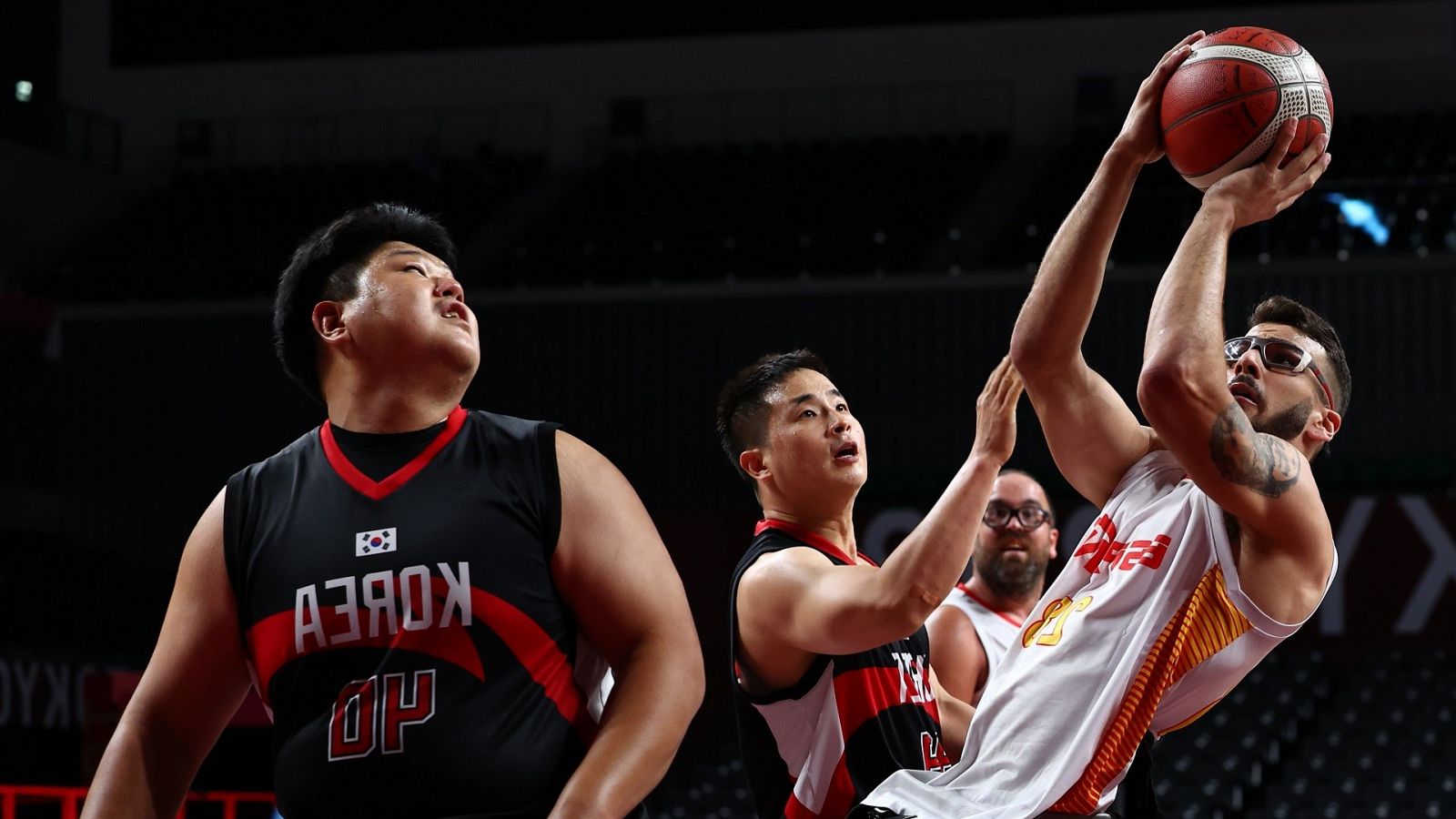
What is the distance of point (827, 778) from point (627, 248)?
12537mm

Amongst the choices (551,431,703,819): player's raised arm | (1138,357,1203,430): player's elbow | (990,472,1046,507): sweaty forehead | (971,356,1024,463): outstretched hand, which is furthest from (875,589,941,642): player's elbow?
(990,472,1046,507): sweaty forehead

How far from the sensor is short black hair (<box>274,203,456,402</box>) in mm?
2553

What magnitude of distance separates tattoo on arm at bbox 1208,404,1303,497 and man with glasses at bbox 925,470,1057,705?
2.21m

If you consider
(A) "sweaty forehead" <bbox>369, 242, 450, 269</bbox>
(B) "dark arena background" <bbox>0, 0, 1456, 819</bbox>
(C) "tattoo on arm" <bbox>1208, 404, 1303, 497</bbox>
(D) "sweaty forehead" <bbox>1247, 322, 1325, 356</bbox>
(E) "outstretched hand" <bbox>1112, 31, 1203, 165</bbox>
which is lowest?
(B) "dark arena background" <bbox>0, 0, 1456, 819</bbox>

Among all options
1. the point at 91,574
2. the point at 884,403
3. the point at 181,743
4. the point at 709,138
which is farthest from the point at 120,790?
the point at 709,138

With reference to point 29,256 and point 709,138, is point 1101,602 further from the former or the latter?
point 29,256

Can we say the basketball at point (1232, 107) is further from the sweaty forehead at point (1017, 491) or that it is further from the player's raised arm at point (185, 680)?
the sweaty forehead at point (1017, 491)

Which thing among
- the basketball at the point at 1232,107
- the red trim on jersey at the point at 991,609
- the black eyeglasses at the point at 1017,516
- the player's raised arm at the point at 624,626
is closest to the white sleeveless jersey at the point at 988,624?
the red trim on jersey at the point at 991,609

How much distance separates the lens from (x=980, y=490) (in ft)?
10.8

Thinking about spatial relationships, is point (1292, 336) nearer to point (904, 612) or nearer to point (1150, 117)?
point (1150, 117)

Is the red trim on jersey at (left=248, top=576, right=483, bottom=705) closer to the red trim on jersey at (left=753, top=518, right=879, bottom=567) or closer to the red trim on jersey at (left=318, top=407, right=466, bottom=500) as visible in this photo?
the red trim on jersey at (left=318, top=407, right=466, bottom=500)

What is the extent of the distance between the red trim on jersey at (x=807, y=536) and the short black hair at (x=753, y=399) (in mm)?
157

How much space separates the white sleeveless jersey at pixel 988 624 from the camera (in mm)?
4930

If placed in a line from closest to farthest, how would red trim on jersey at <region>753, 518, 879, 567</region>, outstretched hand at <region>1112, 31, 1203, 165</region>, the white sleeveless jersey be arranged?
1. outstretched hand at <region>1112, 31, 1203, 165</region>
2. red trim on jersey at <region>753, 518, 879, 567</region>
3. the white sleeveless jersey
